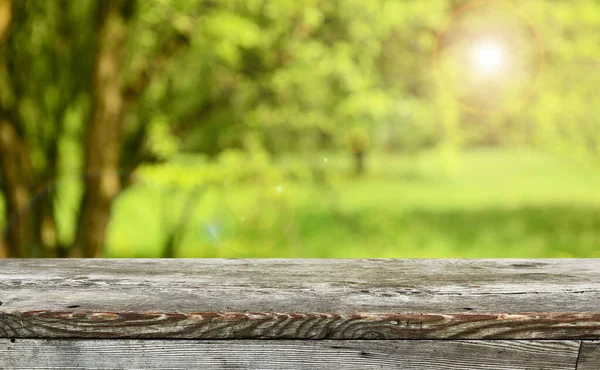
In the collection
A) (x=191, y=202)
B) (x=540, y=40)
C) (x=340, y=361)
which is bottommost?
(x=340, y=361)

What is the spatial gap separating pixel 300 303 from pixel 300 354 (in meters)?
0.10

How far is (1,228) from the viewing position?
5320mm

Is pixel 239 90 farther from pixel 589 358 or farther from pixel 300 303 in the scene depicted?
pixel 589 358

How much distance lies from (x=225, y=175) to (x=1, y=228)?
1.78 metres

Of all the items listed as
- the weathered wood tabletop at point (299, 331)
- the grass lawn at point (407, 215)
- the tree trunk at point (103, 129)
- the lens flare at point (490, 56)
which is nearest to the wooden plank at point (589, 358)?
the weathered wood tabletop at point (299, 331)

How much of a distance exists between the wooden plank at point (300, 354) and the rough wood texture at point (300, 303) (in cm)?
2

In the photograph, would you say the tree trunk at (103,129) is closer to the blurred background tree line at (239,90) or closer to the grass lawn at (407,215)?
the blurred background tree line at (239,90)

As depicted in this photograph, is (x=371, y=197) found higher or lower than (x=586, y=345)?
higher

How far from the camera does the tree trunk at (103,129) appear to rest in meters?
4.79

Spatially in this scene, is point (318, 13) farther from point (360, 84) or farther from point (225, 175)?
point (225, 175)

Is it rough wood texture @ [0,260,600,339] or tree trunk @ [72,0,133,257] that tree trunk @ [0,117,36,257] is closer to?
tree trunk @ [72,0,133,257]

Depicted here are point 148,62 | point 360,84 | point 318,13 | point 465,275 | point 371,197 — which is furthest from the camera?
point 371,197

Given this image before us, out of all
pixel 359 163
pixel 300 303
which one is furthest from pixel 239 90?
pixel 359 163

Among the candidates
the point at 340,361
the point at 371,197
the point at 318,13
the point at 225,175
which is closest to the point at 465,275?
the point at 340,361
